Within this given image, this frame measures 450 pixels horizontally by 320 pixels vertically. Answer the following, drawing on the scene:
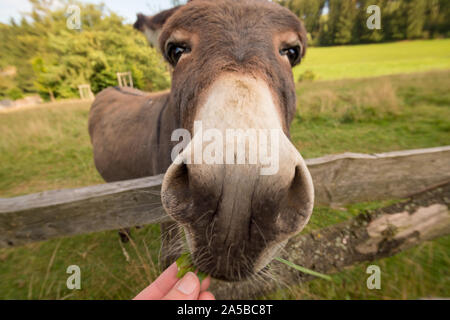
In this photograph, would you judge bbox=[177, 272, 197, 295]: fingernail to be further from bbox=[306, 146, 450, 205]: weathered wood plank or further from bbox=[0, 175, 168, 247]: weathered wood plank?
bbox=[306, 146, 450, 205]: weathered wood plank

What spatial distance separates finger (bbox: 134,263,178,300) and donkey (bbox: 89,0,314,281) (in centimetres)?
29

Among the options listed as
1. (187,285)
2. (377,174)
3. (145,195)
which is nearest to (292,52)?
(377,174)

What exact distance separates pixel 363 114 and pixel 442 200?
6.28 m

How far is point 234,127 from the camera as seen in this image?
0.69 metres

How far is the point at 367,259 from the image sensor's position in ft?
5.76

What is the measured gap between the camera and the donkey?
702 millimetres

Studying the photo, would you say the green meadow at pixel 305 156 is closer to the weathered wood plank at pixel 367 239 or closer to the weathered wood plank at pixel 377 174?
the weathered wood plank at pixel 367 239

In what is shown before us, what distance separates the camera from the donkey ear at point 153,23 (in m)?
2.31

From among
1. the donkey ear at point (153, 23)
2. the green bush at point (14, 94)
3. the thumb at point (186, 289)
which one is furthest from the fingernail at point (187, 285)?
the green bush at point (14, 94)

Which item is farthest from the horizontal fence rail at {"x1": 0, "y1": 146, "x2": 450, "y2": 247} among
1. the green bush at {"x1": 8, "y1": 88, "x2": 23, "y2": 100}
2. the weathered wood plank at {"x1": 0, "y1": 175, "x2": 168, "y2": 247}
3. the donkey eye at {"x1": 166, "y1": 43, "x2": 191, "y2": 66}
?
the green bush at {"x1": 8, "y1": 88, "x2": 23, "y2": 100}

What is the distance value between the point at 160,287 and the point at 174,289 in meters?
0.20

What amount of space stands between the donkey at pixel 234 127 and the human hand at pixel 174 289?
16 cm
